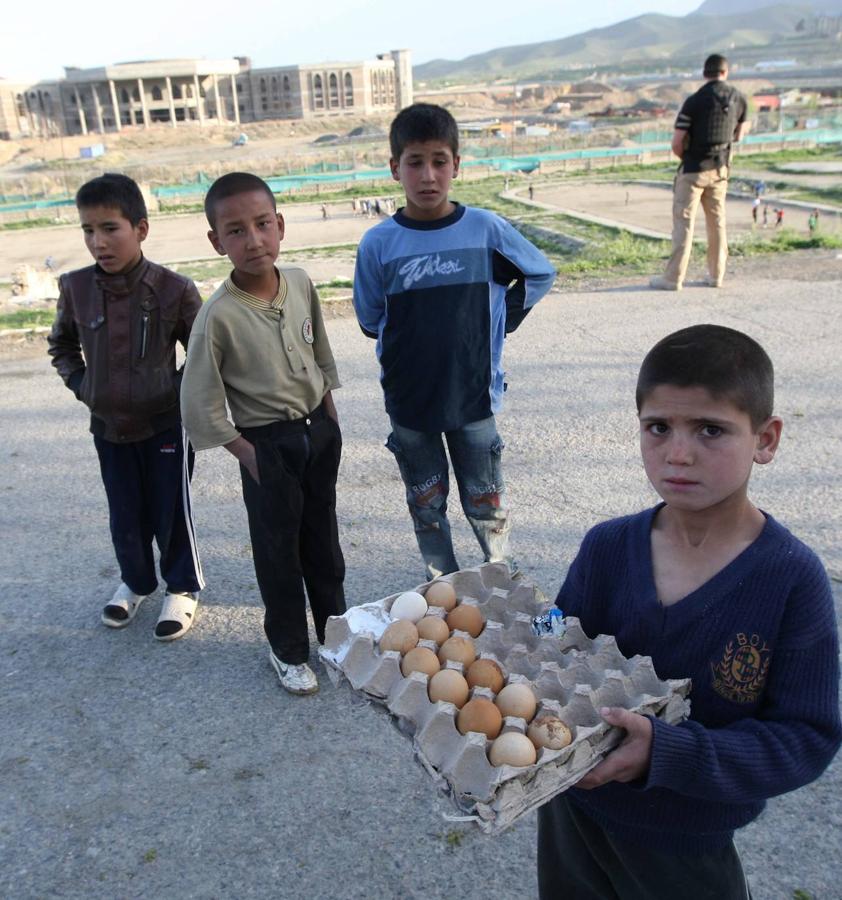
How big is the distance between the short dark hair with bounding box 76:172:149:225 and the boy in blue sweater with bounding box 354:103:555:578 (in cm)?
102

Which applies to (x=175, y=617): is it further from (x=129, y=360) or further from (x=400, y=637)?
(x=400, y=637)

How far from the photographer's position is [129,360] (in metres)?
3.49

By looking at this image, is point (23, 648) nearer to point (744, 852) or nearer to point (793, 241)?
point (744, 852)

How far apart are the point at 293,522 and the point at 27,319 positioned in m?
8.65

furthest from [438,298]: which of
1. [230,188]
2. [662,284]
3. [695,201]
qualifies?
[662,284]

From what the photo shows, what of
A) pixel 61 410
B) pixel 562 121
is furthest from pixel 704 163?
pixel 562 121

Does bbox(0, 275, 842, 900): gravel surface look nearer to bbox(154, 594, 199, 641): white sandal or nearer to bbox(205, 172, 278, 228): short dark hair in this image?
bbox(154, 594, 199, 641): white sandal

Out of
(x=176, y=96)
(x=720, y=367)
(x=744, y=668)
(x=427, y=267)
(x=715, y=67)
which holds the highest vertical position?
(x=176, y=96)

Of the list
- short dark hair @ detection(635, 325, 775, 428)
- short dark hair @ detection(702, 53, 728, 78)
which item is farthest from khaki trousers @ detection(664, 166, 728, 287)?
short dark hair @ detection(635, 325, 775, 428)

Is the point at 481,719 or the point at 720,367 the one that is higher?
the point at 720,367

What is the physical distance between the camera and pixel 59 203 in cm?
3653

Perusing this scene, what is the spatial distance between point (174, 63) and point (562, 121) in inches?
1711

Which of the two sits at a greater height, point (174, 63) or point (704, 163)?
point (174, 63)

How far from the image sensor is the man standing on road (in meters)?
8.37
